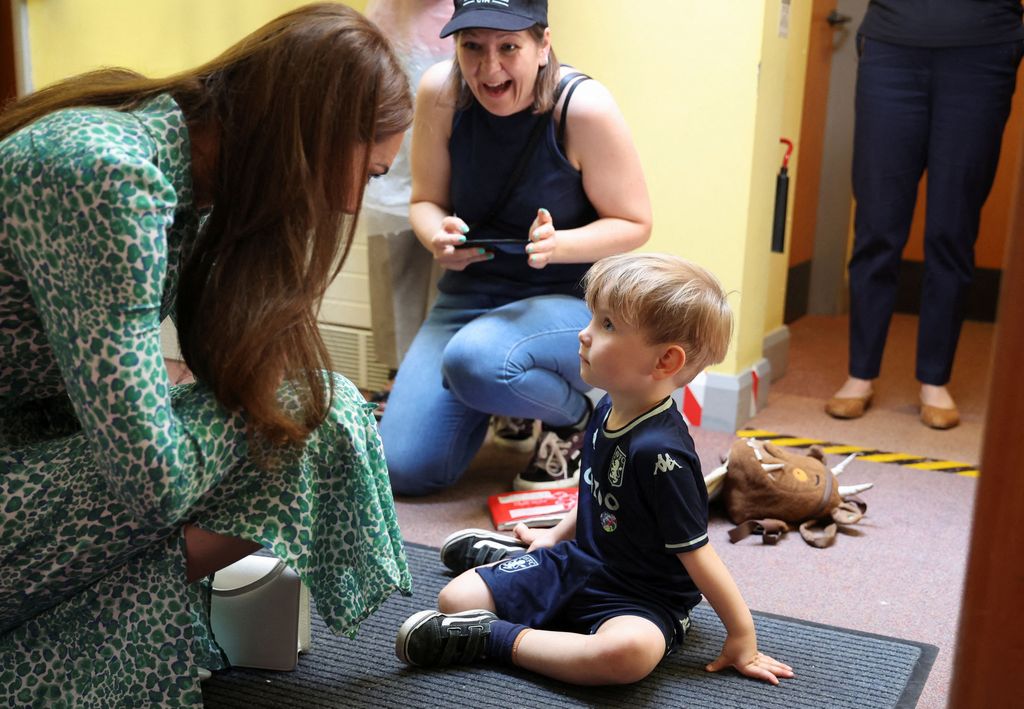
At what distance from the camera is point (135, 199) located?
1015 mm

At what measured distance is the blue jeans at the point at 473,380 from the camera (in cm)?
193

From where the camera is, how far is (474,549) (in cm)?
167

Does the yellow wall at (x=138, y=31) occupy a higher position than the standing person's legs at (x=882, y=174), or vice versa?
the yellow wall at (x=138, y=31)

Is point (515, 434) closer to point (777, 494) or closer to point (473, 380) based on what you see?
point (473, 380)

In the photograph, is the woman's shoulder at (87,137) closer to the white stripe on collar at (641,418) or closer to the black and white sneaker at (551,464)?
the white stripe on collar at (641,418)

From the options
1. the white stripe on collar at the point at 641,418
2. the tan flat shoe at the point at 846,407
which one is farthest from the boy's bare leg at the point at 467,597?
the tan flat shoe at the point at 846,407

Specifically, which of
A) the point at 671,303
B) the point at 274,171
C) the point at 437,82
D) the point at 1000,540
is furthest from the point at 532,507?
the point at 1000,540

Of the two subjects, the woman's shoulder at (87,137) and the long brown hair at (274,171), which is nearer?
the woman's shoulder at (87,137)

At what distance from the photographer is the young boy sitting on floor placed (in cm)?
A: 135

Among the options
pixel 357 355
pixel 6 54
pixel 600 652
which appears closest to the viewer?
pixel 600 652

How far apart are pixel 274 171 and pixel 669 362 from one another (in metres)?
0.57

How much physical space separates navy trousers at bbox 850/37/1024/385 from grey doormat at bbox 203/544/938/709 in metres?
1.26

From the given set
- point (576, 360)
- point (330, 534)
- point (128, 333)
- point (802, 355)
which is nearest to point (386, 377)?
point (576, 360)

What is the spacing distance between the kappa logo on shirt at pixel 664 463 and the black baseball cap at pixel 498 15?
2.69 feet
